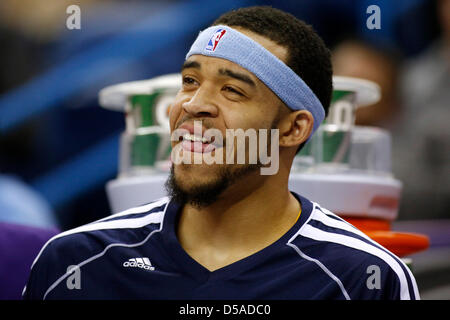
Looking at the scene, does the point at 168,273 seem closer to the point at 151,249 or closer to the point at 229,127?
the point at 151,249

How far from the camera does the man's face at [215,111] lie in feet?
6.25

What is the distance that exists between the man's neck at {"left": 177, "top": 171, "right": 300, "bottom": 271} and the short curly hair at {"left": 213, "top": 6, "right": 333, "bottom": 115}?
12.8 inches

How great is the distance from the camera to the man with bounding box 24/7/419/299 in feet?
6.17

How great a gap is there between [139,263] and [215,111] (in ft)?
1.51

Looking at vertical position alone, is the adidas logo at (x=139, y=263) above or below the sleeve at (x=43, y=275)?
above

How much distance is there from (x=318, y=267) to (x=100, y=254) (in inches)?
23.4

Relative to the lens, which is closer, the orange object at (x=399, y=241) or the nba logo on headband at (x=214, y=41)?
the nba logo on headband at (x=214, y=41)

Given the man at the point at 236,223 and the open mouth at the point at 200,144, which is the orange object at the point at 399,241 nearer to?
the man at the point at 236,223

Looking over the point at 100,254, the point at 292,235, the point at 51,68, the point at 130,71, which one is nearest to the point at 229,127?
the point at 292,235

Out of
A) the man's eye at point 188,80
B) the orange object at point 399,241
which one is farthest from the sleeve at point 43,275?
the orange object at point 399,241

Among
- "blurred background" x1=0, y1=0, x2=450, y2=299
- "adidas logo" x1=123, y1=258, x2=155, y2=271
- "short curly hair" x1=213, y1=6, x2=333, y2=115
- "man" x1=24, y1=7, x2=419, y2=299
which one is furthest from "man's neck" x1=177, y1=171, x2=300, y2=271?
"blurred background" x1=0, y1=0, x2=450, y2=299

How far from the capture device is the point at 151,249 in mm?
2002

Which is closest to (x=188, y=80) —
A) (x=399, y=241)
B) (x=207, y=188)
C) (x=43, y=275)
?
(x=207, y=188)

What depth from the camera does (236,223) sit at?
2004mm
